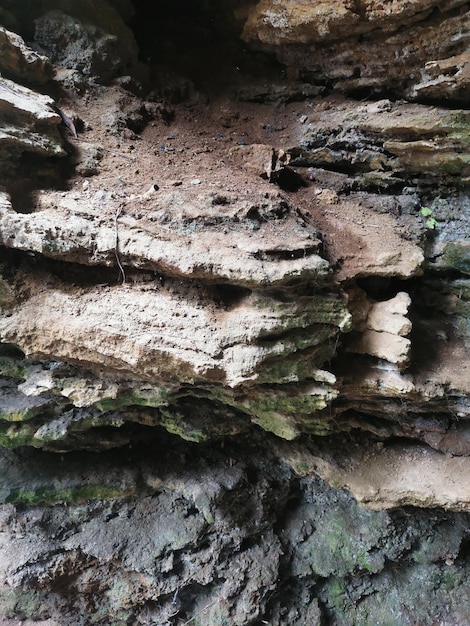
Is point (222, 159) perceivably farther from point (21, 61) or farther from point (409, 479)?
point (409, 479)

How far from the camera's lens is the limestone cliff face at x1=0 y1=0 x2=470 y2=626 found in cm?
327

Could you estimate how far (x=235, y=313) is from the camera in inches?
127

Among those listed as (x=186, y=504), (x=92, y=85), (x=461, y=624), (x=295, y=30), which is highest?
(x=295, y=30)

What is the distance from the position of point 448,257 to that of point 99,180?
2995 mm

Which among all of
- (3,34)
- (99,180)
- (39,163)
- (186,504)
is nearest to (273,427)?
(186,504)

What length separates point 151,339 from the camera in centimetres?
313

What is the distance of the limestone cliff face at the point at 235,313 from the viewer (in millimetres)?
3270

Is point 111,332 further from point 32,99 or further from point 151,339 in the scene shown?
point 32,99

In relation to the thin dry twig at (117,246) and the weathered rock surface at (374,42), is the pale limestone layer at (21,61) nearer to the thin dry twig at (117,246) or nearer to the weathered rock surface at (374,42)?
the thin dry twig at (117,246)

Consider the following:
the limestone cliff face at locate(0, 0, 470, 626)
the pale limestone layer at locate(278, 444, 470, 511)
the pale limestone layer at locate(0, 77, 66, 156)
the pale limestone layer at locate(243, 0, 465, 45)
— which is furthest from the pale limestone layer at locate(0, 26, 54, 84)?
the pale limestone layer at locate(278, 444, 470, 511)

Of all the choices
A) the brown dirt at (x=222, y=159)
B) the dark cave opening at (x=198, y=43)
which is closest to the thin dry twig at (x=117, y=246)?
the brown dirt at (x=222, y=159)

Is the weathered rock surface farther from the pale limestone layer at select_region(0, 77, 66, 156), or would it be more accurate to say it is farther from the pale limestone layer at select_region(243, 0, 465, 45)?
the pale limestone layer at select_region(0, 77, 66, 156)

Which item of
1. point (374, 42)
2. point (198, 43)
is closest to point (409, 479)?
point (374, 42)

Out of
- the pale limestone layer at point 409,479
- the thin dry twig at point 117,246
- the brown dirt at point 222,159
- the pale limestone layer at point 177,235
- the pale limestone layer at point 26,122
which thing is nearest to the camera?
the pale limestone layer at point 177,235
